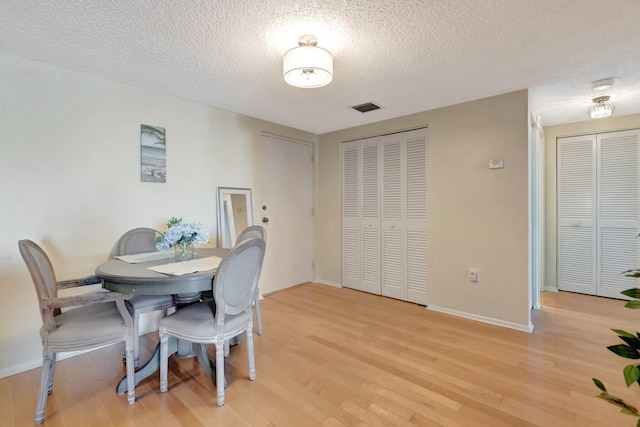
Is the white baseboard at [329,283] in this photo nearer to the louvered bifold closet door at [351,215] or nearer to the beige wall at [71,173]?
the louvered bifold closet door at [351,215]

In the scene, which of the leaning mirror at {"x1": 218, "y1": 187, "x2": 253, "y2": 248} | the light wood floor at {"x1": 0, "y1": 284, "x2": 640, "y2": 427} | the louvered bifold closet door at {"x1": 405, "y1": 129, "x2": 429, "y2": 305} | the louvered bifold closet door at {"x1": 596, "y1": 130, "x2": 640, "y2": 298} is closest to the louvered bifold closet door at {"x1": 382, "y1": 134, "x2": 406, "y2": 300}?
the louvered bifold closet door at {"x1": 405, "y1": 129, "x2": 429, "y2": 305}

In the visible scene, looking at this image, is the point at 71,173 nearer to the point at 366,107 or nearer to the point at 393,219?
the point at 366,107

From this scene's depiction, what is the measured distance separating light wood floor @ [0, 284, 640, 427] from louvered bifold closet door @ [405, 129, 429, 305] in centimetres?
64

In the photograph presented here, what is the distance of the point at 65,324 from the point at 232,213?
1892mm

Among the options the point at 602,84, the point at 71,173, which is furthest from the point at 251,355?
the point at 602,84

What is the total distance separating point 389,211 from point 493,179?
1225mm

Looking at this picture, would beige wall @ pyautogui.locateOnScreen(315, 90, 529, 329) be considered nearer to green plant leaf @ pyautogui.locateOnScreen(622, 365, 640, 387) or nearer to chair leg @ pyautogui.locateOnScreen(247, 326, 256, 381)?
chair leg @ pyautogui.locateOnScreen(247, 326, 256, 381)

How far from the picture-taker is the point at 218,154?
3311mm

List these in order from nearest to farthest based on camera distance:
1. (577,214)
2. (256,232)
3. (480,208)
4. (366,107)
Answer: (256,232) < (480,208) < (366,107) < (577,214)

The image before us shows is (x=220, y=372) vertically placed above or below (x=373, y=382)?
above

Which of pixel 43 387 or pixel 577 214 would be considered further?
pixel 577 214

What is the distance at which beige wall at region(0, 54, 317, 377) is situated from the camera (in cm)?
210

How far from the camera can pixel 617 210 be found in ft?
11.8

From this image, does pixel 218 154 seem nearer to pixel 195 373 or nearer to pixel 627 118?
pixel 195 373
